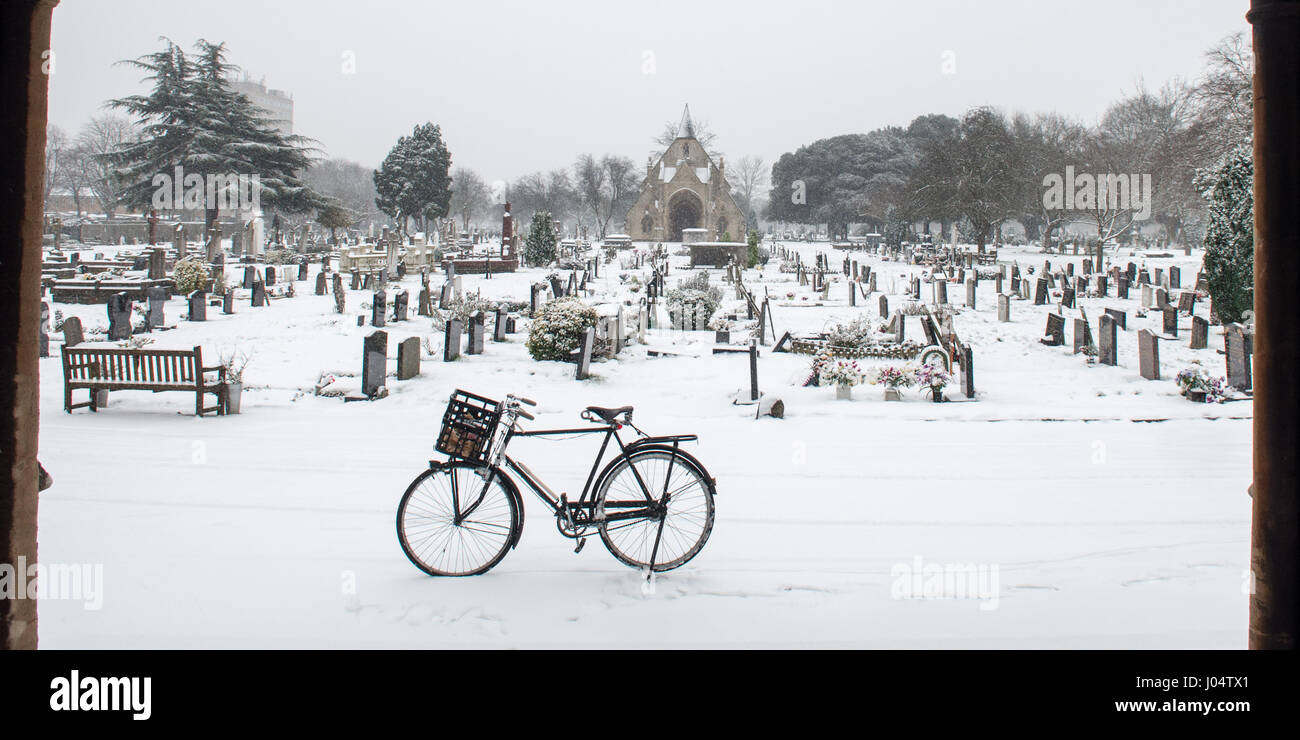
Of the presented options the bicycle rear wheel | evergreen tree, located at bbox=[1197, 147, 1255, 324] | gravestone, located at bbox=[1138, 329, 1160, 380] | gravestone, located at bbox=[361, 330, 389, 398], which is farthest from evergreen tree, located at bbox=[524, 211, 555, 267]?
the bicycle rear wheel

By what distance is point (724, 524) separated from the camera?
549 centimetres

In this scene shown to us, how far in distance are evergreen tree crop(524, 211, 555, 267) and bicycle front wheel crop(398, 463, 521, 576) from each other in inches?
1179

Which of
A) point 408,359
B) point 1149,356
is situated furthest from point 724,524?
point 1149,356

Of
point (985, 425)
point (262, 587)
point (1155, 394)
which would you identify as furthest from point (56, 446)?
point (1155, 394)

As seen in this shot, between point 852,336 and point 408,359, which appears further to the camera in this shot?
point 852,336

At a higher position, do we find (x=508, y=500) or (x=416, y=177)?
(x=416, y=177)

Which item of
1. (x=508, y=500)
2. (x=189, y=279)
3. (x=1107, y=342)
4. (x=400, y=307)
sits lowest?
(x=508, y=500)

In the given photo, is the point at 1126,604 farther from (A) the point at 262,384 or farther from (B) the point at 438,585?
(A) the point at 262,384

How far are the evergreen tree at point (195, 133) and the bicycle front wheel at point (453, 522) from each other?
37.6 m
